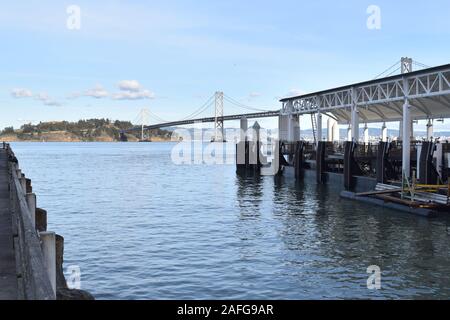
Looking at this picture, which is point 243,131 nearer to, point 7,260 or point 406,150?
point 406,150

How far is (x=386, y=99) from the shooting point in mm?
38281

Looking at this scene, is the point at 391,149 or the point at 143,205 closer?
the point at 143,205

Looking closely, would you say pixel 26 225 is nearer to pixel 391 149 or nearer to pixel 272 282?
pixel 272 282

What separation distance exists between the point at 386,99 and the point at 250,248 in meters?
23.1

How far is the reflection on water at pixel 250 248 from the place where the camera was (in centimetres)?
1436

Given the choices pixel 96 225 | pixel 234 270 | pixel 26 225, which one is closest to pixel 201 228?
pixel 96 225

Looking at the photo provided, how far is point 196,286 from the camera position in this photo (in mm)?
14461

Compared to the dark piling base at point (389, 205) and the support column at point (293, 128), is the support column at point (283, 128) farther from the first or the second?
the dark piling base at point (389, 205)

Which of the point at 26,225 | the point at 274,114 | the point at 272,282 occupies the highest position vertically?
the point at 274,114

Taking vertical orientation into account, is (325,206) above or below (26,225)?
below

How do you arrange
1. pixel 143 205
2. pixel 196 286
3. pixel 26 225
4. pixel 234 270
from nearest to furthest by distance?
pixel 26 225, pixel 196 286, pixel 234 270, pixel 143 205

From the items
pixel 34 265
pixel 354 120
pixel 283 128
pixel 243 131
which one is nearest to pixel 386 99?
pixel 354 120

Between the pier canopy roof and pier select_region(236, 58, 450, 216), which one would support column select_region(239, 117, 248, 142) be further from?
the pier canopy roof

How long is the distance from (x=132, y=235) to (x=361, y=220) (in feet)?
38.1
